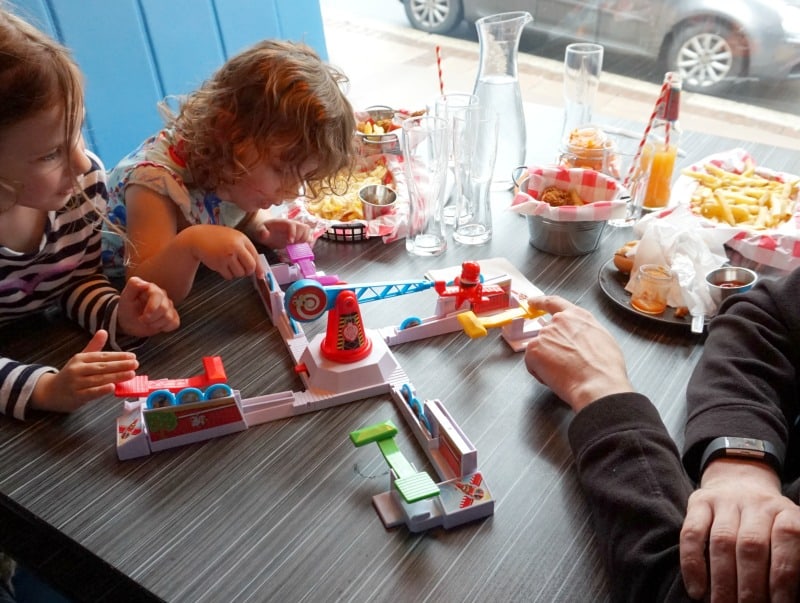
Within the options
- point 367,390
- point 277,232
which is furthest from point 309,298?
point 277,232

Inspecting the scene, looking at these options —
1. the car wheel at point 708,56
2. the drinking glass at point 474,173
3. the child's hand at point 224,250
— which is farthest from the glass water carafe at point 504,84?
the car wheel at point 708,56

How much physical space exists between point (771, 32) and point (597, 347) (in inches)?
96.3

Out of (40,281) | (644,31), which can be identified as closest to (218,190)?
(40,281)

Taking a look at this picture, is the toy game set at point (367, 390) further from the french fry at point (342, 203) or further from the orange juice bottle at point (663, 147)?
the orange juice bottle at point (663, 147)

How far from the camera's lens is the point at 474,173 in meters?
1.09

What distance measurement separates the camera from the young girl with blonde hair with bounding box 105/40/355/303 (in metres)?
0.96

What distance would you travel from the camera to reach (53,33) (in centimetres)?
141

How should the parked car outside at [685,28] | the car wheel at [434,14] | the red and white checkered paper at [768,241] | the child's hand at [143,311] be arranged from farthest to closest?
the car wheel at [434,14] < the parked car outside at [685,28] < the red and white checkered paper at [768,241] < the child's hand at [143,311]

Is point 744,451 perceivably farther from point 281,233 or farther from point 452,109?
point 281,233

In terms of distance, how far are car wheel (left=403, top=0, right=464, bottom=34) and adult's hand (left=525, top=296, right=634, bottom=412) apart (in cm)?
253

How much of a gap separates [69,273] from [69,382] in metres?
0.29

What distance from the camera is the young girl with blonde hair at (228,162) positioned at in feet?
3.15

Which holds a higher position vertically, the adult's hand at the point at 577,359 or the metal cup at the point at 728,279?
the adult's hand at the point at 577,359

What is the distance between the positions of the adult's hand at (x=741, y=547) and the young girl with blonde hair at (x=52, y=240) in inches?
22.9
